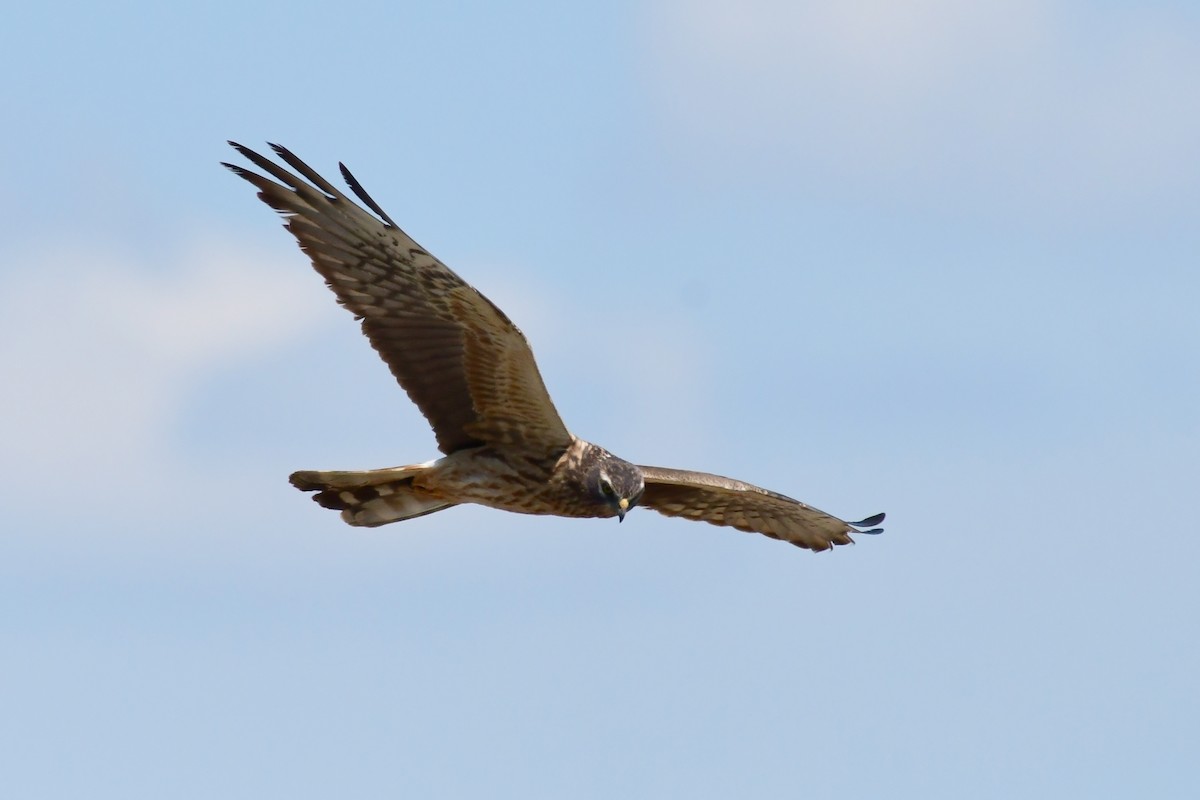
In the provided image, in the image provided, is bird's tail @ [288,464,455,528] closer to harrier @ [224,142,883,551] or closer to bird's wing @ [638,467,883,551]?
harrier @ [224,142,883,551]

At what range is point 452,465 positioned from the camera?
1260 centimetres

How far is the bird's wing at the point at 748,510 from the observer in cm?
1414

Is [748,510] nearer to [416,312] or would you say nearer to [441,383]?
[441,383]

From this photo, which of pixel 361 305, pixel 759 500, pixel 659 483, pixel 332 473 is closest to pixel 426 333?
pixel 361 305

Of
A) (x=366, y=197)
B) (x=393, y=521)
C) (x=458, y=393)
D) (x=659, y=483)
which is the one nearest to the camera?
(x=366, y=197)

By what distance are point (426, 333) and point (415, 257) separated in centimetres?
52

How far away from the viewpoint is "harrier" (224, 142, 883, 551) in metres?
11.8

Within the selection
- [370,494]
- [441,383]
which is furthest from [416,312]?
[370,494]

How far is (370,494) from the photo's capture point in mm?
13023

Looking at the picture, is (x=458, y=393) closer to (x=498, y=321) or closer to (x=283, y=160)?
(x=498, y=321)

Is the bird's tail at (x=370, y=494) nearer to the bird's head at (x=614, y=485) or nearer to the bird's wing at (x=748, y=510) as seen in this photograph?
the bird's head at (x=614, y=485)

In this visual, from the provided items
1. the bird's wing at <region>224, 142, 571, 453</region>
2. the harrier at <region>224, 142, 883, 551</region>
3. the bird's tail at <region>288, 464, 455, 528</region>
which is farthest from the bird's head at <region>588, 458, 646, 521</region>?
the bird's tail at <region>288, 464, 455, 528</region>

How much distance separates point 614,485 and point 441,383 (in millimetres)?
1239

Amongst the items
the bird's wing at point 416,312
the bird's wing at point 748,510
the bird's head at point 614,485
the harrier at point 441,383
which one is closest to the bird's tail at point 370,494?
the harrier at point 441,383
